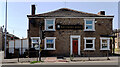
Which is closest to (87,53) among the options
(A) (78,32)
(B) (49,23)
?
(A) (78,32)

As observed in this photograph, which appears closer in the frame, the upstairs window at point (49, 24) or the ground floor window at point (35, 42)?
the ground floor window at point (35, 42)

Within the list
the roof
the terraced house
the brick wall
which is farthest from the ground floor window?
the roof

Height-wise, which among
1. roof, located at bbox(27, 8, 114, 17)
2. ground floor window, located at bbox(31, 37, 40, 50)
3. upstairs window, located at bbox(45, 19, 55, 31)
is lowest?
ground floor window, located at bbox(31, 37, 40, 50)

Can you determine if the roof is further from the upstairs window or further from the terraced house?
the upstairs window

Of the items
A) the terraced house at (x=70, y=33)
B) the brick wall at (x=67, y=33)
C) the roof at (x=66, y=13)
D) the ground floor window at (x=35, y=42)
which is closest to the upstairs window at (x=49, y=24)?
the terraced house at (x=70, y=33)

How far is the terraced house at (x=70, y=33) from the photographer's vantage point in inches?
879

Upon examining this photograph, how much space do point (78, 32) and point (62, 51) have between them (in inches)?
161

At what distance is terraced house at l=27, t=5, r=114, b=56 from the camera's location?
73.3ft

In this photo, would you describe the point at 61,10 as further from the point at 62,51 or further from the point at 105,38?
the point at 105,38

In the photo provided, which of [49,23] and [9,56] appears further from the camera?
[49,23]

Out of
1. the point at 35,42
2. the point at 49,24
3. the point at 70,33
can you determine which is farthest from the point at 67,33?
the point at 35,42

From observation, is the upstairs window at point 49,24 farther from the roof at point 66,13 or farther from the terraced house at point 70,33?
the roof at point 66,13

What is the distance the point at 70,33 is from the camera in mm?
22516

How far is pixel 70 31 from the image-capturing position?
74.0 feet
